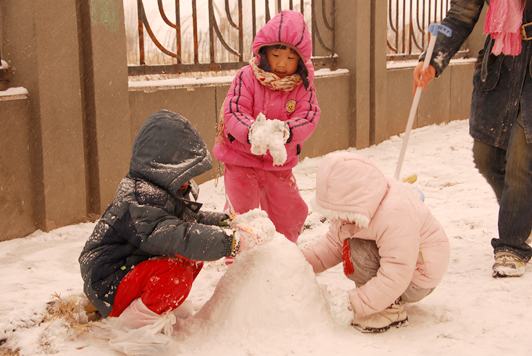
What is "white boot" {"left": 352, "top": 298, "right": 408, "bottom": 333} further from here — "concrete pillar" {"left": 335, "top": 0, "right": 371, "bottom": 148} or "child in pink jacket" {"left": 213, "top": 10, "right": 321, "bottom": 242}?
"concrete pillar" {"left": 335, "top": 0, "right": 371, "bottom": 148}

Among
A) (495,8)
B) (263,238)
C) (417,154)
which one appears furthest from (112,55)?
(417,154)

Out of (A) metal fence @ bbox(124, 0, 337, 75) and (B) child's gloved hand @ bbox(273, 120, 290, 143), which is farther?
(A) metal fence @ bbox(124, 0, 337, 75)

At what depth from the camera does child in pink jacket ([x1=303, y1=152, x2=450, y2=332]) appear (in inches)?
84.9

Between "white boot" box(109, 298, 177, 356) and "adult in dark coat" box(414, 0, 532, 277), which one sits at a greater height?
"adult in dark coat" box(414, 0, 532, 277)

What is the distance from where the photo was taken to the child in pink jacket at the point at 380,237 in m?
2.16

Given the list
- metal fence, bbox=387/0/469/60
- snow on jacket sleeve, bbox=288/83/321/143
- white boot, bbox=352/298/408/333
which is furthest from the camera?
metal fence, bbox=387/0/469/60

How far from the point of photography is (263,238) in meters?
2.27

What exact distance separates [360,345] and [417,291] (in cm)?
40

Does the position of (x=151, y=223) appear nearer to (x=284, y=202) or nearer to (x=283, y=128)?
(x=283, y=128)

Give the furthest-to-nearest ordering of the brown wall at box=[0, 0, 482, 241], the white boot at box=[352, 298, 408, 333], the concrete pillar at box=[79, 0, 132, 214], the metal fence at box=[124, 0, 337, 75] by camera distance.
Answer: the metal fence at box=[124, 0, 337, 75] → the concrete pillar at box=[79, 0, 132, 214] → the brown wall at box=[0, 0, 482, 241] → the white boot at box=[352, 298, 408, 333]

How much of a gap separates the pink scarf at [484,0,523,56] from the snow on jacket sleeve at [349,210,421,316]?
1277 mm

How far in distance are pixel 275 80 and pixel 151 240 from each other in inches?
55.2

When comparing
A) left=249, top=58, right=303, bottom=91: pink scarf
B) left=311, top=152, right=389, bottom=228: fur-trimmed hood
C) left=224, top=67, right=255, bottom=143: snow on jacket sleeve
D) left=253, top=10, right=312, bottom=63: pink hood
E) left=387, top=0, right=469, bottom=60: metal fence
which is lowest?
left=311, top=152, right=389, bottom=228: fur-trimmed hood

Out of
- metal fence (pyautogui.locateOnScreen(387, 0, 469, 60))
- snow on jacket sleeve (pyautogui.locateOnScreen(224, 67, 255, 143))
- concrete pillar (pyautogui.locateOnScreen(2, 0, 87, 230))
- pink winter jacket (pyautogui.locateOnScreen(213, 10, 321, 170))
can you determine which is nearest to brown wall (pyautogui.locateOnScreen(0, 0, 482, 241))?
concrete pillar (pyautogui.locateOnScreen(2, 0, 87, 230))
